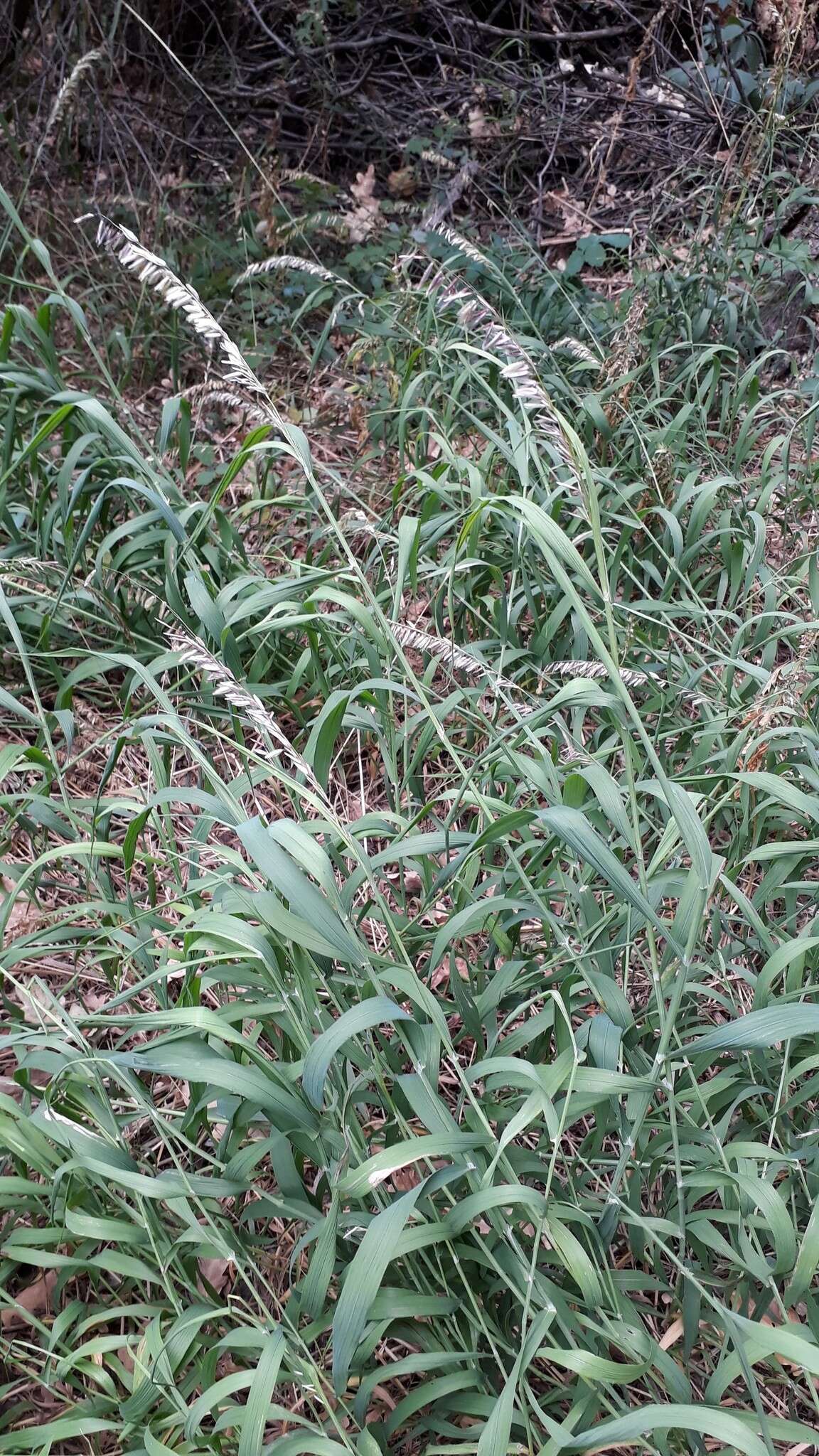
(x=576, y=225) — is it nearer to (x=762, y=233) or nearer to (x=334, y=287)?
(x=762, y=233)

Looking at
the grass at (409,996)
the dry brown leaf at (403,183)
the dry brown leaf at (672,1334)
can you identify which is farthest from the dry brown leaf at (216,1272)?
the dry brown leaf at (403,183)

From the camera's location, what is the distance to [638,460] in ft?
8.57

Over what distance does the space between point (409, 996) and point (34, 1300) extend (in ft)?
2.07

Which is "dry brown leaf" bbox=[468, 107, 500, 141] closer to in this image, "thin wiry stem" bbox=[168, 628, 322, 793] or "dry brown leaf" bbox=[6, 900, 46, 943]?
"dry brown leaf" bbox=[6, 900, 46, 943]

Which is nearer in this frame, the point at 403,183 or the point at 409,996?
the point at 409,996

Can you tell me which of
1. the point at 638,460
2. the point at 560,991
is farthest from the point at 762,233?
the point at 560,991

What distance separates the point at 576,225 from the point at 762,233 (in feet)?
2.64

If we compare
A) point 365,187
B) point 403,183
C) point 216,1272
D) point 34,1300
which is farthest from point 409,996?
point 403,183

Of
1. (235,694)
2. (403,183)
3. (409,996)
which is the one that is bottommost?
(409,996)

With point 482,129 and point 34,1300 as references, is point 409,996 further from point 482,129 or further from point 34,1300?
point 482,129

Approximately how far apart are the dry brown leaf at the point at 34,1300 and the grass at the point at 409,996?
0.05 ft

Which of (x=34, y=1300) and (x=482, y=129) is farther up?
(x=482, y=129)

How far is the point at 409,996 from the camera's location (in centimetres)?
128

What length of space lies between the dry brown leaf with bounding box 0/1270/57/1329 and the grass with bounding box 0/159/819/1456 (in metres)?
0.01
